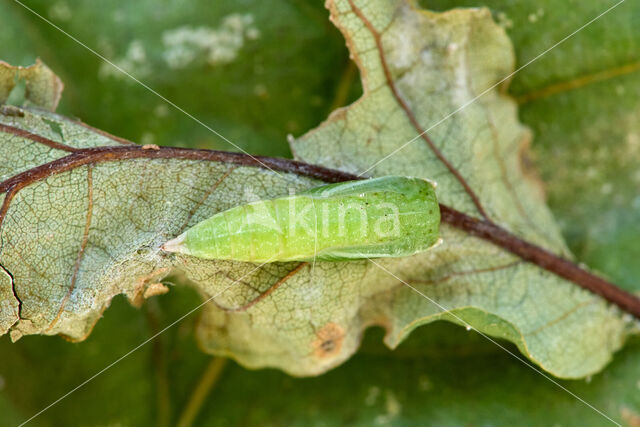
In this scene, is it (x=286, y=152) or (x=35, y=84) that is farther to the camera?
(x=286, y=152)

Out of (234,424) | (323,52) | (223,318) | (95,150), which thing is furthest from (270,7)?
(234,424)

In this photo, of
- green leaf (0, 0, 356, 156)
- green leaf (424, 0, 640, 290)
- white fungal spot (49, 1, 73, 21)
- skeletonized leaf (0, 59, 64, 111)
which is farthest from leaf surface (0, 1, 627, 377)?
white fungal spot (49, 1, 73, 21)

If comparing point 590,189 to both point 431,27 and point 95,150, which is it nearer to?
point 431,27

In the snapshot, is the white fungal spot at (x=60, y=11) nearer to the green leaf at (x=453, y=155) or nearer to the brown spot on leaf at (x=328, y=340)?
the green leaf at (x=453, y=155)

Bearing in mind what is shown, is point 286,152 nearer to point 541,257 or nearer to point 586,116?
point 541,257

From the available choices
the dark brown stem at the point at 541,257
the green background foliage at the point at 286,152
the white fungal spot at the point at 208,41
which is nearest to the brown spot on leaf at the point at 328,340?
the green background foliage at the point at 286,152

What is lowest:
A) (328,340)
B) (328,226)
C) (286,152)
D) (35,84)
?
(328,340)

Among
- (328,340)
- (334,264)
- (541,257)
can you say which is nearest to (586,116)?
(541,257)
